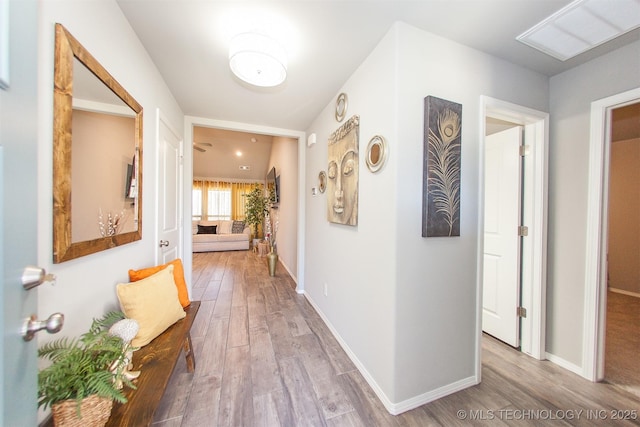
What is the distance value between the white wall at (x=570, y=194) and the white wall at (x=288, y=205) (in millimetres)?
2894

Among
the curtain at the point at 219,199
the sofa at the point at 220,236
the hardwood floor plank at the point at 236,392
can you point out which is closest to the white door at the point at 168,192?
the hardwood floor plank at the point at 236,392

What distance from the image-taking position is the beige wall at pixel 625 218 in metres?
3.30

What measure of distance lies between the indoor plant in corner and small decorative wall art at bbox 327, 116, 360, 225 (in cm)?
146

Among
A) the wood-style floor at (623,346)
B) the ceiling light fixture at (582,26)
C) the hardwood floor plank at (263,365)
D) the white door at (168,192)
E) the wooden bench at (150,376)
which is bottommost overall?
the hardwood floor plank at (263,365)

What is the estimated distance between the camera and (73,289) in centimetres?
94

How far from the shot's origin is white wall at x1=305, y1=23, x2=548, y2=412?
1.32 m

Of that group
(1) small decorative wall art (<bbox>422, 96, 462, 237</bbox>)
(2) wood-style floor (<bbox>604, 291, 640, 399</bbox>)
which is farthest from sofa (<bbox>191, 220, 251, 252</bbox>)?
(2) wood-style floor (<bbox>604, 291, 640, 399</bbox>)

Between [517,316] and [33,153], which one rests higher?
[33,153]

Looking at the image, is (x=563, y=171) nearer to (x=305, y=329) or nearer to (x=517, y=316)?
(x=517, y=316)

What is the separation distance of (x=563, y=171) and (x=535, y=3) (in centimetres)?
122

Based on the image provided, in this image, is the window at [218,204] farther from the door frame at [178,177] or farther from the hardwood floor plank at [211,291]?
the door frame at [178,177]

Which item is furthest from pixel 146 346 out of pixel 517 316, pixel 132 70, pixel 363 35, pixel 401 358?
pixel 517 316

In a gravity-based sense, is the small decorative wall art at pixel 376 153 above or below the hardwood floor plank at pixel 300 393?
above

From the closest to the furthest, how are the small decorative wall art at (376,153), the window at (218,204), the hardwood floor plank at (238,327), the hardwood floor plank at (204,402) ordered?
the hardwood floor plank at (204,402) → the small decorative wall art at (376,153) → the hardwood floor plank at (238,327) → the window at (218,204)
